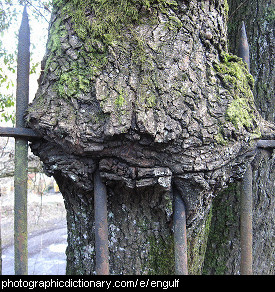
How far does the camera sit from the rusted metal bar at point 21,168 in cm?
99

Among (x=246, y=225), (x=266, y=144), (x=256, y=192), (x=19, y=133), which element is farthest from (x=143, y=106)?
(x=256, y=192)

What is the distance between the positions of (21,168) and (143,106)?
545mm

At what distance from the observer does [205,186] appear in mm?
1004

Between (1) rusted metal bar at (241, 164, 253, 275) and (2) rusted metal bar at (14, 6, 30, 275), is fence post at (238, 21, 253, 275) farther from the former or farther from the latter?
(2) rusted metal bar at (14, 6, 30, 275)

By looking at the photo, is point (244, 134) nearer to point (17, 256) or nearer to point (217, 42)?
point (217, 42)

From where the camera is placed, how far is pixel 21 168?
1.01 metres

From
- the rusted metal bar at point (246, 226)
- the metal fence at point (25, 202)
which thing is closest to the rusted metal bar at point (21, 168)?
the metal fence at point (25, 202)

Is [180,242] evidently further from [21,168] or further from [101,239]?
[21,168]

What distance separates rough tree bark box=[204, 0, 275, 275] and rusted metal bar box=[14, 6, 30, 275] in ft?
4.58

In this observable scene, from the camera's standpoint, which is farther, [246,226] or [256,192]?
[256,192]

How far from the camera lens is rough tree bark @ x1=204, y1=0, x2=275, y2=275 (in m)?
1.88

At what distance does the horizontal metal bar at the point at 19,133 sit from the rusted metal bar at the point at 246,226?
1.02 meters

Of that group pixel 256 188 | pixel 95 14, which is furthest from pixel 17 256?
pixel 256 188
